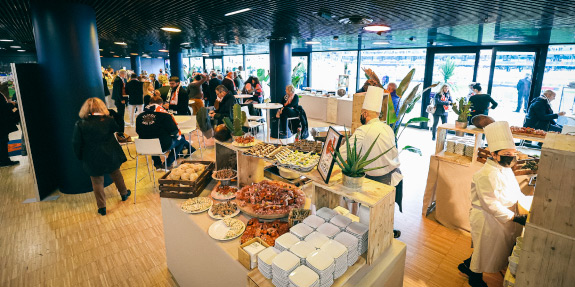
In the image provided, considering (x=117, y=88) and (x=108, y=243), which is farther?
(x=117, y=88)

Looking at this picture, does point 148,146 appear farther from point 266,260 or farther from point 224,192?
point 266,260

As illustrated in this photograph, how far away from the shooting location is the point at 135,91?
956 centimetres

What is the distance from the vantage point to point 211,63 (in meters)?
21.7

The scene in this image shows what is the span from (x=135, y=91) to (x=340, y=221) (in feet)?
30.8

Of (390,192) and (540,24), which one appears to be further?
(540,24)

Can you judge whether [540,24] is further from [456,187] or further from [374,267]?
A: [374,267]

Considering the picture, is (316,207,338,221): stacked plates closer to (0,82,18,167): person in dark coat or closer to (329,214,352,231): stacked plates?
(329,214,352,231): stacked plates

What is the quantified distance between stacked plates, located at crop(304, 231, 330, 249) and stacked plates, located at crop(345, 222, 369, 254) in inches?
7.2

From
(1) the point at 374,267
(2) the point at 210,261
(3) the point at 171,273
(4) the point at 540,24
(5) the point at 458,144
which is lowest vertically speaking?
(3) the point at 171,273

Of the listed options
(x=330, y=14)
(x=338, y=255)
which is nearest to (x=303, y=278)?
(x=338, y=255)

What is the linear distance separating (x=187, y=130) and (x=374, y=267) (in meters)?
4.88

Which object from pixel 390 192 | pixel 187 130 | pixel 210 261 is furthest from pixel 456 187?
pixel 187 130

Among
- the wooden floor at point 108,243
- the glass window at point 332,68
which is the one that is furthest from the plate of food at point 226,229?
the glass window at point 332,68

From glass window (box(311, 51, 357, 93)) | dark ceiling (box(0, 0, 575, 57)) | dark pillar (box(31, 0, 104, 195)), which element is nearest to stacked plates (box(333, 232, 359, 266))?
dark ceiling (box(0, 0, 575, 57))
